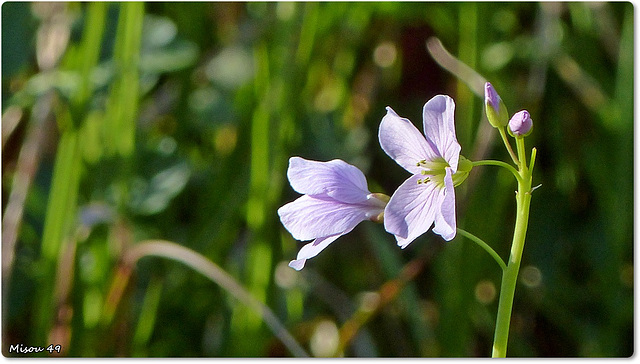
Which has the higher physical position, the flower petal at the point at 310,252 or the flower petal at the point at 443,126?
the flower petal at the point at 443,126

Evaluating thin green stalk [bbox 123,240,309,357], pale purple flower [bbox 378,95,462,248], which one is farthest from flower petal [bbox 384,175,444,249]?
thin green stalk [bbox 123,240,309,357]

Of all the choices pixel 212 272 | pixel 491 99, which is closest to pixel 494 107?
pixel 491 99

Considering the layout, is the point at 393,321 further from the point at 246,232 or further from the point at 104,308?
the point at 104,308

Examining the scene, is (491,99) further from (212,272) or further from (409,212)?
(212,272)

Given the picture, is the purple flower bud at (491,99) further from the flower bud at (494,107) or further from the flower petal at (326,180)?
the flower petal at (326,180)

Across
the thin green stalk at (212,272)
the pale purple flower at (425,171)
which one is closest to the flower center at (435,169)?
the pale purple flower at (425,171)

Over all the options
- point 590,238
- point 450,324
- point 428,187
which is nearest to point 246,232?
point 450,324
